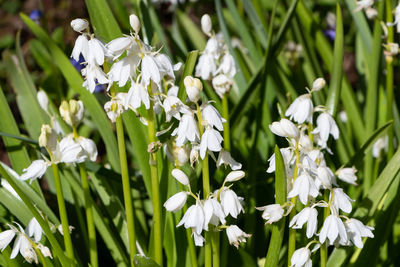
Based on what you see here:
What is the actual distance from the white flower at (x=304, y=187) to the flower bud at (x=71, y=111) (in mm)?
895

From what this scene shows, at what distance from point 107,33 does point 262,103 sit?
3.19 ft

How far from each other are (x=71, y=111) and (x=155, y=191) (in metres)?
0.47

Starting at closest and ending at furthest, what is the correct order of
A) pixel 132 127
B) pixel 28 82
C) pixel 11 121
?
pixel 132 127, pixel 11 121, pixel 28 82

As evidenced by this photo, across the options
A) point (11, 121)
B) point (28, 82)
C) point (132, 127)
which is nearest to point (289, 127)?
point (132, 127)

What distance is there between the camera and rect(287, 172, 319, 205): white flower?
171cm

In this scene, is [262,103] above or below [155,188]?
below

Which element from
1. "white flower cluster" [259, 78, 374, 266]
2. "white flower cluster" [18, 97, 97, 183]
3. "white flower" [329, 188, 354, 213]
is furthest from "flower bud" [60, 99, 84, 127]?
"white flower" [329, 188, 354, 213]

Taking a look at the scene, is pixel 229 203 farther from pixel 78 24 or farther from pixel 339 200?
pixel 78 24

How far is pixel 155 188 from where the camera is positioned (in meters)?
1.94

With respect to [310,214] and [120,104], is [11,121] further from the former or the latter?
[310,214]

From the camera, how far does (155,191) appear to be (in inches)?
76.5

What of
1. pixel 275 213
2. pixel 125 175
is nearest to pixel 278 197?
pixel 275 213

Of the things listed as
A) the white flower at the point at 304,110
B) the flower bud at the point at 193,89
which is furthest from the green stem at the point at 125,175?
the white flower at the point at 304,110

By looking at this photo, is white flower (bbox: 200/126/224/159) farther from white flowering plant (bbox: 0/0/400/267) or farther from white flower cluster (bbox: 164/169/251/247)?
white flower cluster (bbox: 164/169/251/247)
